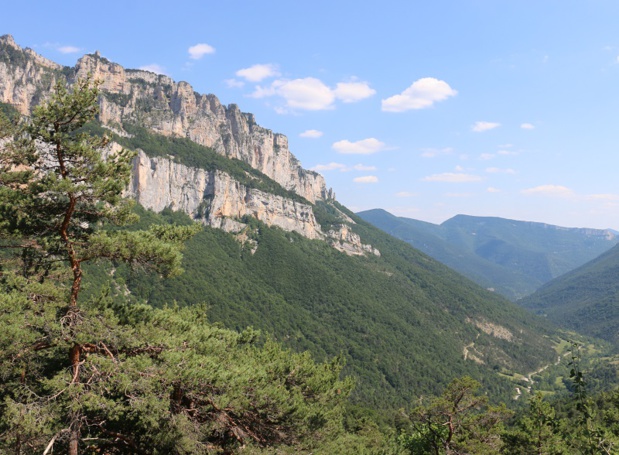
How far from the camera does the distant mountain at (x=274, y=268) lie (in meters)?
96.1

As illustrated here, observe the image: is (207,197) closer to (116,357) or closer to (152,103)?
(152,103)

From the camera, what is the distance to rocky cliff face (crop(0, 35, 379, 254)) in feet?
402

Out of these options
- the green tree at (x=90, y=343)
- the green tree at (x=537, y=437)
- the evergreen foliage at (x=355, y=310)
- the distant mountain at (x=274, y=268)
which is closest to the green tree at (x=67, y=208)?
the green tree at (x=90, y=343)

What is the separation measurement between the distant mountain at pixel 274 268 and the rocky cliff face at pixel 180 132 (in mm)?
487

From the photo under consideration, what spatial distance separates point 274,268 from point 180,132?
76.0m

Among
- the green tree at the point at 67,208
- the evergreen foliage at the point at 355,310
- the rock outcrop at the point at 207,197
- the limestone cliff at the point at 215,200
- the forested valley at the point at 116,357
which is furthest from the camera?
the limestone cliff at the point at 215,200

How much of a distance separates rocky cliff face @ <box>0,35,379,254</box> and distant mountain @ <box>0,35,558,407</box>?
49 centimetres

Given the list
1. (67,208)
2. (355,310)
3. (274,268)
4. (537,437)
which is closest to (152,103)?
(274,268)

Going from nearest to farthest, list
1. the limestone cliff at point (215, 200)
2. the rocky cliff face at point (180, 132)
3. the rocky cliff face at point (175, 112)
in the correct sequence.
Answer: the rocky cliff face at point (180, 132), the limestone cliff at point (215, 200), the rocky cliff face at point (175, 112)

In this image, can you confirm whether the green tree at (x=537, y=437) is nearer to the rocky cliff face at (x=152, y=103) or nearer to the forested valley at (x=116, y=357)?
the forested valley at (x=116, y=357)

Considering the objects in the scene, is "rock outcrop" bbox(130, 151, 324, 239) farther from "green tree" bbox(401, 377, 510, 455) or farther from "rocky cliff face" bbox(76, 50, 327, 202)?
"green tree" bbox(401, 377, 510, 455)

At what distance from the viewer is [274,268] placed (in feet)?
395

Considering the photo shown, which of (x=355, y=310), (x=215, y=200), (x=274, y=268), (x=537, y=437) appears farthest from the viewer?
(x=215, y=200)

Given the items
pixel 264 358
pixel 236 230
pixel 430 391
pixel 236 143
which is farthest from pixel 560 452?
pixel 236 143
